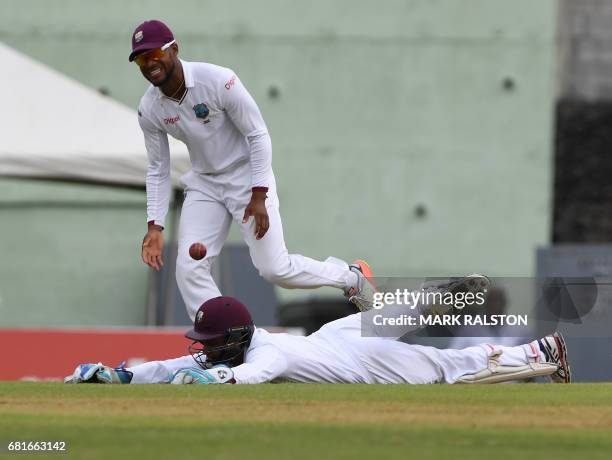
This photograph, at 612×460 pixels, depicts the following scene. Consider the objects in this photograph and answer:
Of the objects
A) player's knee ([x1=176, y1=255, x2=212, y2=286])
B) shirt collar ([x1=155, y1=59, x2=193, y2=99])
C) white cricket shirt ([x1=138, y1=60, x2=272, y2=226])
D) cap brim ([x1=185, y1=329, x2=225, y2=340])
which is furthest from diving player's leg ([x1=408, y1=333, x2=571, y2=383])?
shirt collar ([x1=155, y1=59, x2=193, y2=99])

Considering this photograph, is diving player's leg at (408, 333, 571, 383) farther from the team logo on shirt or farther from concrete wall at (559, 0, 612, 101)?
concrete wall at (559, 0, 612, 101)

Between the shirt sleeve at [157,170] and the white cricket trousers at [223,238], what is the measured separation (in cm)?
12

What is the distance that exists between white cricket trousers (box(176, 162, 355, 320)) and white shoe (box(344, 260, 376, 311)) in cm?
6

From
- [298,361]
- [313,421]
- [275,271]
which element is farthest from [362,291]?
[313,421]

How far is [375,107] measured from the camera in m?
19.0

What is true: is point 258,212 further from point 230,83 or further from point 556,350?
point 556,350

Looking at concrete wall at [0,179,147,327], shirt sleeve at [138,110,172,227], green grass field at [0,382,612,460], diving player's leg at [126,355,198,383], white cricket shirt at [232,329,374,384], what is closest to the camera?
green grass field at [0,382,612,460]

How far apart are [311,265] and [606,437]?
9.86 feet

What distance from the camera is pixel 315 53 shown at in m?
19.1

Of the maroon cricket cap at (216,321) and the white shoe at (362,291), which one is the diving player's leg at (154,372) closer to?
the maroon cricket cap at (216,321)

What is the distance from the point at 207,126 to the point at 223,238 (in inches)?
25.1

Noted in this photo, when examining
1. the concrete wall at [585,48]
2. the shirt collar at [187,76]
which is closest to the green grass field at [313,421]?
the shirt collar at [187,76]

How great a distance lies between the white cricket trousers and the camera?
8.44 meters

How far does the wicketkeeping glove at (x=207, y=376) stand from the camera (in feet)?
25.3
